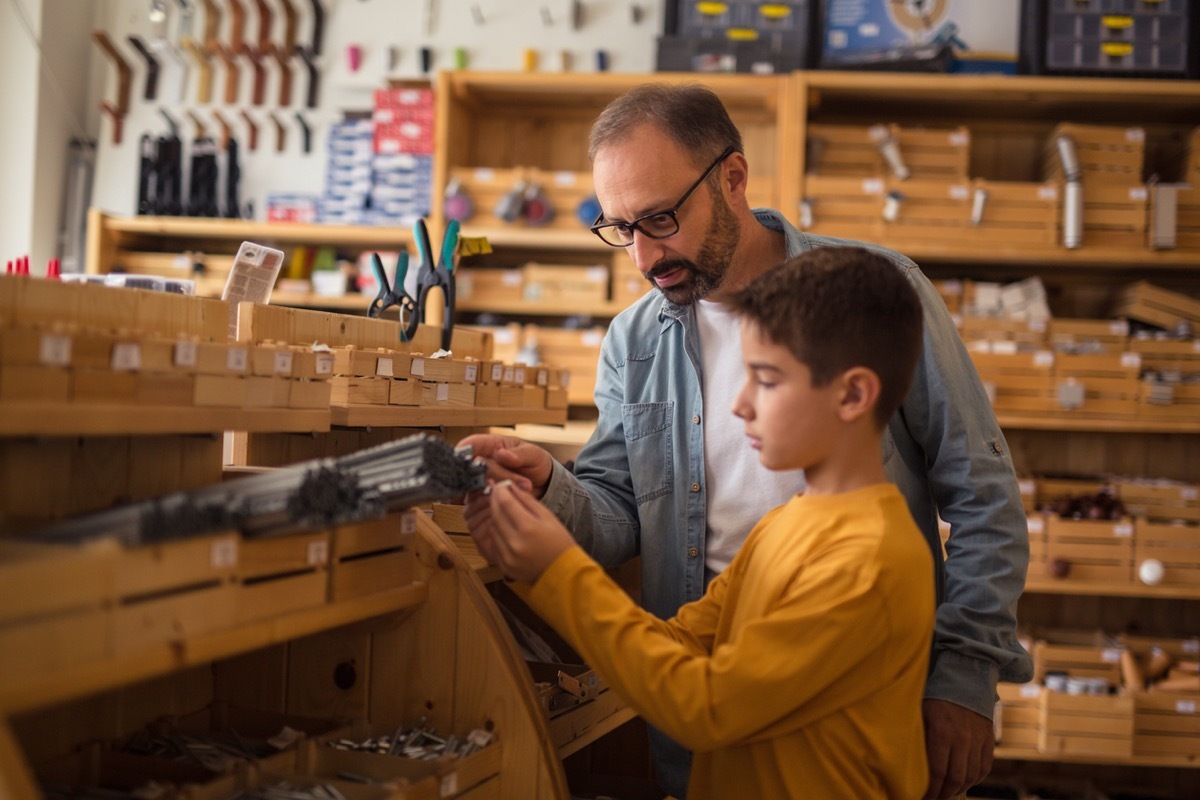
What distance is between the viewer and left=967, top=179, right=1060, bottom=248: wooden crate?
13.7 ft

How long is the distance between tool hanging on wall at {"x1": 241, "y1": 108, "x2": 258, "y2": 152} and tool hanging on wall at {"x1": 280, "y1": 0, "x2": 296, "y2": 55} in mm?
339

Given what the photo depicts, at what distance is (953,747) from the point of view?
156 cm

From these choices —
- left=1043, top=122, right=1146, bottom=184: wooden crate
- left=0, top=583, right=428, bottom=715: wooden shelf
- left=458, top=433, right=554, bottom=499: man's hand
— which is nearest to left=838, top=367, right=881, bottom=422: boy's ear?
left=458, top=433, right=554, bottom=499: man's hand

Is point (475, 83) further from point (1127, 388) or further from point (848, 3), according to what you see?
point (1127, 388)

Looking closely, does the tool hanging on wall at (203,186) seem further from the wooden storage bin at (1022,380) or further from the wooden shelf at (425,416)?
the wooden storage bin at (1022,380)

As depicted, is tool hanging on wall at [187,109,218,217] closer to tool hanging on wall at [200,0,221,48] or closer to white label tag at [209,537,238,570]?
tool hanging on wall at [200,0,221,48]

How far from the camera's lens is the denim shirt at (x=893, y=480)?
163 centimetres

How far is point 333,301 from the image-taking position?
14.8 ft

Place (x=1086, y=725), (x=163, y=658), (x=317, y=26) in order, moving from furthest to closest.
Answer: (x=317, y=26), (x=1086, y=725), (x=163, y=658)

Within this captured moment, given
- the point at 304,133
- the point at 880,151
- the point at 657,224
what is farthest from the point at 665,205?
the point at 304,133

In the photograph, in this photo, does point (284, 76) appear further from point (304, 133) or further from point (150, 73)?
point (150, 73)

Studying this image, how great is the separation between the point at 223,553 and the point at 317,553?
14cm

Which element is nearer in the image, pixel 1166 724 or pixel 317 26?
pixel 1166 724

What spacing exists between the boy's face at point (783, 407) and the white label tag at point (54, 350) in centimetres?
72
